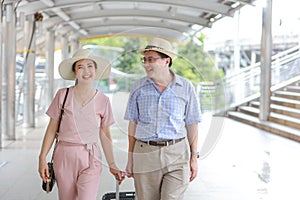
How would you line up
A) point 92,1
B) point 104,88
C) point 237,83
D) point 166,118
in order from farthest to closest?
point 237,83 < point 92,1 < point 104,88 < point 166,118

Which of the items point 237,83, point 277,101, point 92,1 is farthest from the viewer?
point 237,83

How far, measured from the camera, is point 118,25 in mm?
15273

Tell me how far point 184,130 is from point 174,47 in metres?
0.53

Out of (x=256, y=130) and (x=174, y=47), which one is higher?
(x=174, y=47)

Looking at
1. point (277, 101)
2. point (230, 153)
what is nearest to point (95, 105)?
point (230, 153)

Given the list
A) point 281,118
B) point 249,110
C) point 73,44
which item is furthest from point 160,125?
point 73,44

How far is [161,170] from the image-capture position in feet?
10.5

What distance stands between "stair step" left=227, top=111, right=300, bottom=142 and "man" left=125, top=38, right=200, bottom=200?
7.62 meters

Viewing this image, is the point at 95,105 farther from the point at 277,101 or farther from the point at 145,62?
the point at 277,101

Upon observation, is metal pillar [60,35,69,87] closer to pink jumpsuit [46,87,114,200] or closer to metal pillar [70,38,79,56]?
metal pillar [70,38,79,56]

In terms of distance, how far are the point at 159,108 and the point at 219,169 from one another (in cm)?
438

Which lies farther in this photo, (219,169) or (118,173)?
(219,169)

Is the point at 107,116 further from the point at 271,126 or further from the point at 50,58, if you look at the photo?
the point at 50,58

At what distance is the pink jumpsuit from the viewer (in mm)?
3338
